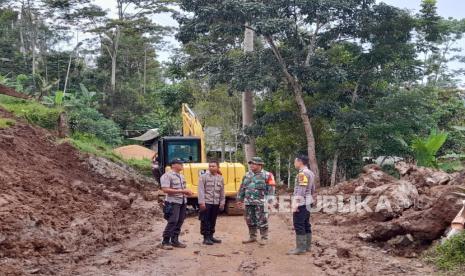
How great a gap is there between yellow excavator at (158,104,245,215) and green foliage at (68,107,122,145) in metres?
9.43

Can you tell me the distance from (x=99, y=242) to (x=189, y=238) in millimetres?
1705

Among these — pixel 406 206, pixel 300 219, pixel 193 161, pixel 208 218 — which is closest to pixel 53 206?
pixel 208 218

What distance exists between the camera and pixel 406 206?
36.0 ft

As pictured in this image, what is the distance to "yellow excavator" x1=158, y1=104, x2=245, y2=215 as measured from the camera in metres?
12.9

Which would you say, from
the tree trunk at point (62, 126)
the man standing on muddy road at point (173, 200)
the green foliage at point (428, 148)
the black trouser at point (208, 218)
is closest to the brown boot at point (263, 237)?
the black trouser at point (208, 218)

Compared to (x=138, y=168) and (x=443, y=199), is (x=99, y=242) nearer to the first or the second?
(x=443, y=199)

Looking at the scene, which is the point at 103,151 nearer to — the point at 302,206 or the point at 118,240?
the point at 118,240

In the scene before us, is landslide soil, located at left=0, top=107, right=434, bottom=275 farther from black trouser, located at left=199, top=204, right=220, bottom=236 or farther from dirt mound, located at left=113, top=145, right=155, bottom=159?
dirt mound, located at left=113, top=145, right=155, bottom=159

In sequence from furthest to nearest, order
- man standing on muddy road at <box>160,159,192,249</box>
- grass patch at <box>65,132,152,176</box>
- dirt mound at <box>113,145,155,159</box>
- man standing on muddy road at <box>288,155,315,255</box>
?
dirt mound at <box>113,145,155,159</box> < grass patch at <box>65,132,152,176</box> < man standing on muddy road at <box>160,159,192,249</box> < man standing on muddy road at <box>288,155,315,255</box>

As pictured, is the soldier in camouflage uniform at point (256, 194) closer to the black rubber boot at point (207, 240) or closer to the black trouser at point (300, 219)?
the black rubber boot at point (207, 240)

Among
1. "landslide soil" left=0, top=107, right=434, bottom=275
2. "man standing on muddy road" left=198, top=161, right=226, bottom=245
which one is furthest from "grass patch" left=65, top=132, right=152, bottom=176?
"man standing on muddy road" left=198, top=161, right=226, bottom=245

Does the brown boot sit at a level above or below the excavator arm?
below

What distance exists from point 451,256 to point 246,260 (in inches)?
116

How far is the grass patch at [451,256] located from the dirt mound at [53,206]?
17.2 ft
